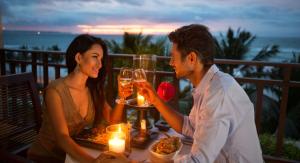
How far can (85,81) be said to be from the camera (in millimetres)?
2119

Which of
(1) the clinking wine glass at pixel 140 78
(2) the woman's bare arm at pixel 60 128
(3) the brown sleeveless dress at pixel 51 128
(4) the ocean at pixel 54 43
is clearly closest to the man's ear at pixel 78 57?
(3) the brown sleeveless dress at pixel 51 128

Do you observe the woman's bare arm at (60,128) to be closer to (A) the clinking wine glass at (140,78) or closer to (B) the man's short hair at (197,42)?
(A) the clinking wine glass at (140,78)

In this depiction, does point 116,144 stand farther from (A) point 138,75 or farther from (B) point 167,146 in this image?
(A) point 138,75

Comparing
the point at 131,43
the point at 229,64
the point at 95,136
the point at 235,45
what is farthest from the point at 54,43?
the point at 95,136

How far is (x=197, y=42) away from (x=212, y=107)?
1.06ft

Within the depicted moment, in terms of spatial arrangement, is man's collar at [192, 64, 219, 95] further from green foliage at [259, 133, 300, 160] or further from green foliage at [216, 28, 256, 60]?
green foliage at [216, 28, 256, 60]

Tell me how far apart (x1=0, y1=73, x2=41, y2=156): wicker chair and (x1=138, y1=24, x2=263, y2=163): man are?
1175mm

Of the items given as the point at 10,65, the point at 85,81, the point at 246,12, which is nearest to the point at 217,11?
the point at 246,12

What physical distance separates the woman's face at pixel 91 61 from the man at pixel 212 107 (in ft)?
2.16

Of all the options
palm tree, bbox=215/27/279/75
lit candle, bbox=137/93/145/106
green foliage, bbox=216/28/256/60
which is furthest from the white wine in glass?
green foliage, bbox=216/28/256/60

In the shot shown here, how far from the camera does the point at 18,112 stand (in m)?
2.15

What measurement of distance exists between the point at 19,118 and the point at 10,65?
2680 millimetres

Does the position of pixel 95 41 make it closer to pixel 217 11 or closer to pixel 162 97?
pixel 162 97

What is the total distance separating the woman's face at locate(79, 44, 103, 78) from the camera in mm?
1968
